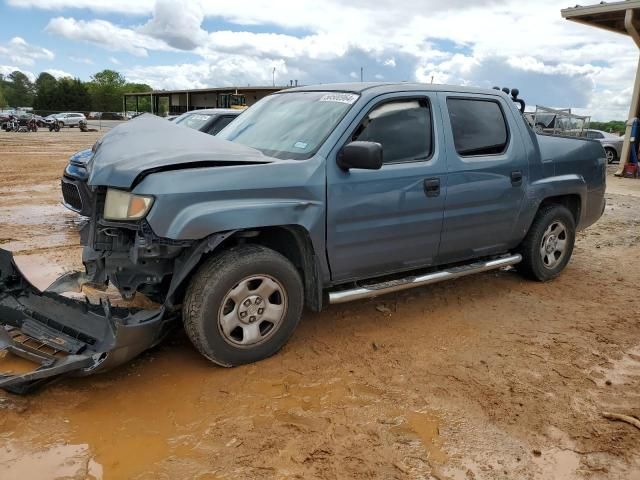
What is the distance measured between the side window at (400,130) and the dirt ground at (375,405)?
1.44m

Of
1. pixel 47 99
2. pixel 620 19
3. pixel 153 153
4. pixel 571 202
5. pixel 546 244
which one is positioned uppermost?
pixel 47 99

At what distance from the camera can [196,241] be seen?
3.45 meters

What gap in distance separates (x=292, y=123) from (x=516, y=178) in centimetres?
216

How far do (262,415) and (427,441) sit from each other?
96 centimetres

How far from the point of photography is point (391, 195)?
414 cm

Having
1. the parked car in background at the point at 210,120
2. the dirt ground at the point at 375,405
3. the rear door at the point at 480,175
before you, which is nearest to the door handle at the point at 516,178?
the rear door at the point at 480,175

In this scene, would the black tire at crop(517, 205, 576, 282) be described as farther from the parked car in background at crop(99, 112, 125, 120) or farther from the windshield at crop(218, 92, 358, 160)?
the parked car in background at crop(99, 112, 125, 120)

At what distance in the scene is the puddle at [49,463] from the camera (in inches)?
105

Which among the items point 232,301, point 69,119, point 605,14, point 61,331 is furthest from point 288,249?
point 69,119

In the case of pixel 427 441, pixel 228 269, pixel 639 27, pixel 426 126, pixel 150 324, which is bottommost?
pixel 427 441

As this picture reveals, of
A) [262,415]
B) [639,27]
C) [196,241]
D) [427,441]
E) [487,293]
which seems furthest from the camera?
[639,27]

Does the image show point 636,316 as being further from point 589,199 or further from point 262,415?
point 262,415

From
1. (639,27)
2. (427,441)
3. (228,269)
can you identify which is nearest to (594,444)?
(427,441)

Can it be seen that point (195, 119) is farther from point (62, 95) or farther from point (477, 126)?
point (62, 95)
